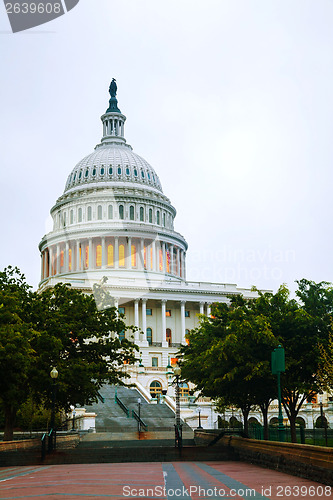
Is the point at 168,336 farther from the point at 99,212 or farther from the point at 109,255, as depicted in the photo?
the point at 99,212

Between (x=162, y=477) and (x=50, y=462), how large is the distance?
38.2 feet

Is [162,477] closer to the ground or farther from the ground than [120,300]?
closer to the ground

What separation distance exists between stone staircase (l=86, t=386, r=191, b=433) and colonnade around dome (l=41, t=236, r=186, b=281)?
51.5 m

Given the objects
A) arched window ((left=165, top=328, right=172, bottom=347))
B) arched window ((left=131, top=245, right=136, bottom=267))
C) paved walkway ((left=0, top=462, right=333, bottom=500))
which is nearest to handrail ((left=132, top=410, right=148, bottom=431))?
paved walkway ((left=0, top=462, right=333, bottom=500))

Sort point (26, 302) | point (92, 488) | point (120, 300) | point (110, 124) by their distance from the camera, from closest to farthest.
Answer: point (92, 488) → point (26, 302) → point (120, 300) → point (110, 124)

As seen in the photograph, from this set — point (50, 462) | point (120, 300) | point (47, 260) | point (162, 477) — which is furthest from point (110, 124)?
point (162, 477)

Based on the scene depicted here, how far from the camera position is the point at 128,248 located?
117m

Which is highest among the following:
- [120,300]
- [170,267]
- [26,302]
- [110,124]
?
[110,124]

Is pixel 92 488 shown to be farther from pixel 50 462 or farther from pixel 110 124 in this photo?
pixel 110 124

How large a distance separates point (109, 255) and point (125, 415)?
62.5 meters

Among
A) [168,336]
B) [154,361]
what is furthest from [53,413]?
[168,336]

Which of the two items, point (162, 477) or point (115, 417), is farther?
point (115, 417)

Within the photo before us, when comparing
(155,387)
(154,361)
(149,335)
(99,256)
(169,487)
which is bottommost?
(169,487)

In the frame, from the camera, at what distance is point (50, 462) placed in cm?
2878
